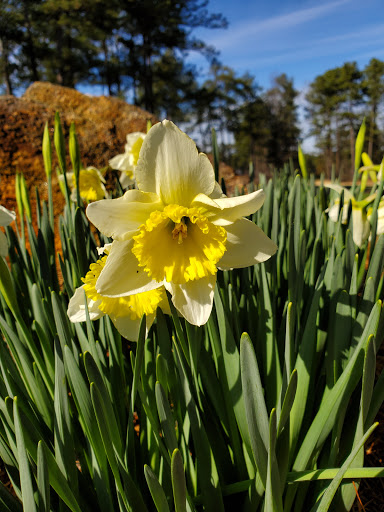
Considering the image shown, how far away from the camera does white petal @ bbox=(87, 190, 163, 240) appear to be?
22.0 inches

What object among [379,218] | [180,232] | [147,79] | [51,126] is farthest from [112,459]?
[147,79]

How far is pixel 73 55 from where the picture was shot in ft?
65.3

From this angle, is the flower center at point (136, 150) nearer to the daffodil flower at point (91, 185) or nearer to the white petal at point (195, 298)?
the daffodil flower at point (91, 185)

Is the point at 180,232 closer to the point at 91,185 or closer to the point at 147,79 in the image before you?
the point at 91,185

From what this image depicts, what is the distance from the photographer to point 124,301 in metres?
0.70

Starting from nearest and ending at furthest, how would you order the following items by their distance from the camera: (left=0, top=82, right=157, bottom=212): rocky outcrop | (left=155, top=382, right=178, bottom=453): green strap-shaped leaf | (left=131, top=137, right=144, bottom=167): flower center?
(left=155, top=382, right=178, bottom=453): green strap-shaped leaf, (left=131, top=137, right=144, bottom=167): flower center, (left=0, top=82, right=157, bottom=212): rocky outcrop

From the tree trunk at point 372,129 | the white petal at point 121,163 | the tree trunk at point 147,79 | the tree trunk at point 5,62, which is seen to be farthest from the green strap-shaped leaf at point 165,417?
the tree trunk at point 372,129

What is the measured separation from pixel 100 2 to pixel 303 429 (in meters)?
18.6

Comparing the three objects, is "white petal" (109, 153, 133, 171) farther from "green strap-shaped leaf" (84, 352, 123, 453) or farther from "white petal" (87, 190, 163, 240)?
"green strap-shaped leaf" (84, 352, 123, 453)

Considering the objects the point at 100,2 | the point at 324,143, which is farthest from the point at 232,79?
the point at 100,2

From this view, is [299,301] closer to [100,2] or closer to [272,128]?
[100,2]

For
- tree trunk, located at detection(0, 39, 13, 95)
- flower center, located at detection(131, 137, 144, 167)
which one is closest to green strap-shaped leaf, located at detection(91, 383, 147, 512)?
flower center, located at detection(131, 137, 144, 167)

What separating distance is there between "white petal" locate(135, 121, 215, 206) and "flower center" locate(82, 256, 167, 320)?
0.19 m

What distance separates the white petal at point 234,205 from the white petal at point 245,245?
37mm
